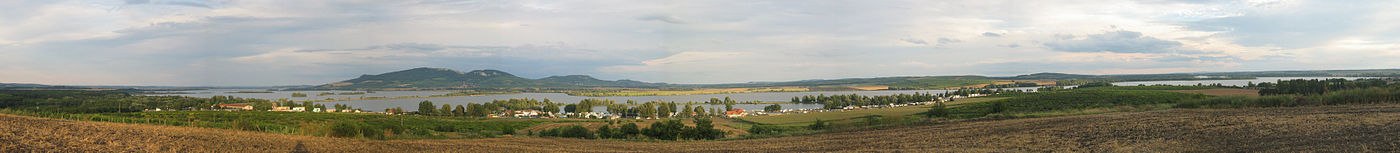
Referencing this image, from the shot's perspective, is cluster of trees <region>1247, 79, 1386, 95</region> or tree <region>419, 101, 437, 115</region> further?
tree <region>419, 101, 437, 115</region>

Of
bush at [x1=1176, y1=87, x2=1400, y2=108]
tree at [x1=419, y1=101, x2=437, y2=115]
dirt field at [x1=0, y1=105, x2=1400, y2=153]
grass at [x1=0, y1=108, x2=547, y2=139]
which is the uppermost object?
bush at [x1=1176, y1=87, x2=1400, y2=108]

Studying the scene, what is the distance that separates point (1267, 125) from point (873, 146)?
8.71 meters

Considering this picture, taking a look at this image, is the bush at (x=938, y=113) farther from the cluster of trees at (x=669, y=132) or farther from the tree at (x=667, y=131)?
the tree at (x=667, y=131)

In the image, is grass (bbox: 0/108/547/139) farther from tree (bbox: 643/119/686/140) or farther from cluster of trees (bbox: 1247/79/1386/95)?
cluster of trees (bbox: 1247/79/1386/95)

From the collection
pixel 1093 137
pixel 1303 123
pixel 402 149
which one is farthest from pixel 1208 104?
pixel 402 149

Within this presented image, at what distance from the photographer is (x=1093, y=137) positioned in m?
15.6

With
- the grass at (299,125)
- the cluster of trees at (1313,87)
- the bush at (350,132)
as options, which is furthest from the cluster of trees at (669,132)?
the cluster of trees at (1313,87)

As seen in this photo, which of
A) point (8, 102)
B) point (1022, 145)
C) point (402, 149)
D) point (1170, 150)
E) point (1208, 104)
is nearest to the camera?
point (1170, 150)

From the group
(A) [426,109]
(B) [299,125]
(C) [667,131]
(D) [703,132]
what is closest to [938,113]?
(D) [703,132]

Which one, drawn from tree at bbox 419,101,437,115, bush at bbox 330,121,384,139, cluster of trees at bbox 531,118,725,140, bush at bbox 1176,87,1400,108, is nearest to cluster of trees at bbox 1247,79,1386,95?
bush at bbox 1176,87,1400,108

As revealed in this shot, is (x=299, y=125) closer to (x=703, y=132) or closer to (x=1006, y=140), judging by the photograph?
(x=703, y=132)

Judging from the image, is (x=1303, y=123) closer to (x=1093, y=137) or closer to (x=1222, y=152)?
(x=1093, y=137)

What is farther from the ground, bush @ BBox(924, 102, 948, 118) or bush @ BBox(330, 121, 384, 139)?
bush @ BBox(330, 121, 384, 139)

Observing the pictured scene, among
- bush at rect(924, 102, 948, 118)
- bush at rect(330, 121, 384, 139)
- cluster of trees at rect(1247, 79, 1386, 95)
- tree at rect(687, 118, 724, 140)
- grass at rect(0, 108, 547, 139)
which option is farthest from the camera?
cluster of trees at rect(1247, 79, 1386, 95)
